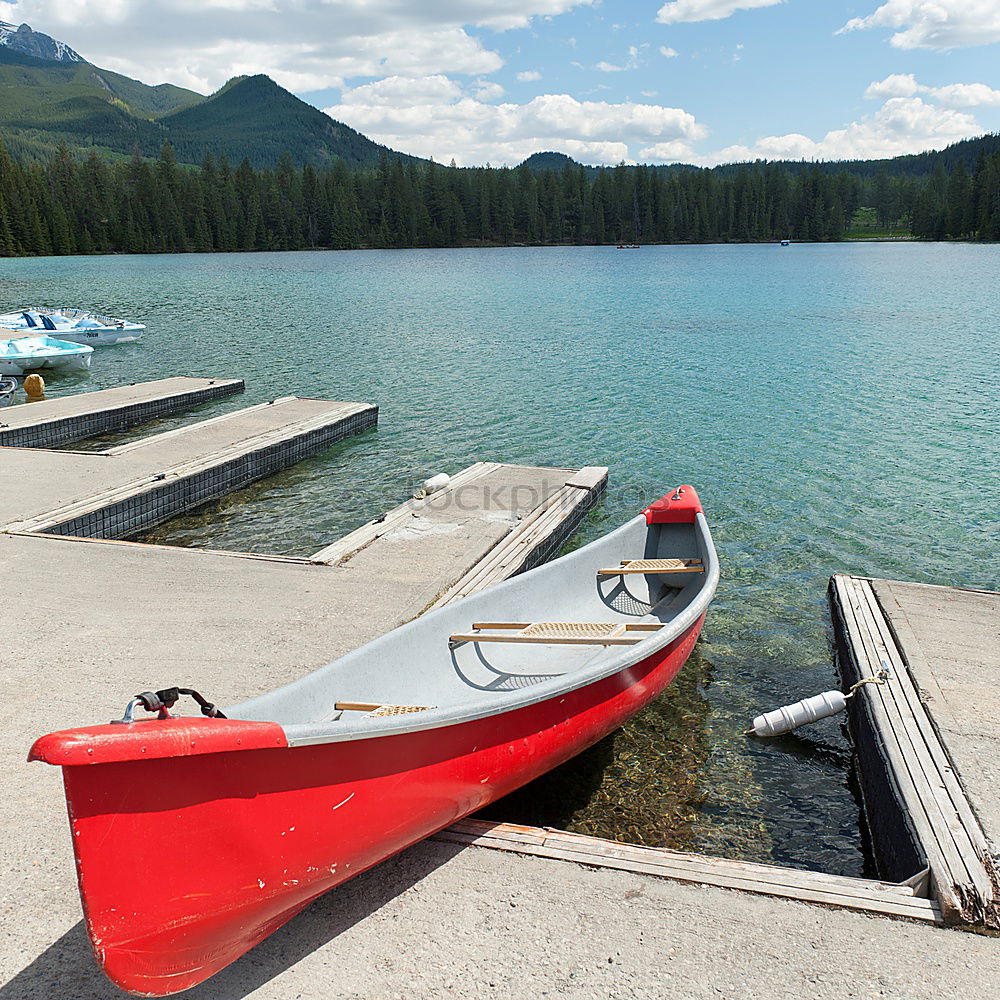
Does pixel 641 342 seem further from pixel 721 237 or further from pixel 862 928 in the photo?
pixel 721 237

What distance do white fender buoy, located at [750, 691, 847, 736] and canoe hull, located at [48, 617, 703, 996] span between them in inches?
135

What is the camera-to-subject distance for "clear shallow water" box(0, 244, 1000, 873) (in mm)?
6391

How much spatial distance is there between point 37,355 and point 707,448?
20.0 metres

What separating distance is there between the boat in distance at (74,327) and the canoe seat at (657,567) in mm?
26642

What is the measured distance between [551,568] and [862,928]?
3812 mm

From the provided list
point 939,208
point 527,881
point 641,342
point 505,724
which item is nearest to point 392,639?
point 505,724

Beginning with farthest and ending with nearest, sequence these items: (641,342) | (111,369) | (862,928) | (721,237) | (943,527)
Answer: (721,237) < (641,342) < (111,369) < (943,527) < (862,928)

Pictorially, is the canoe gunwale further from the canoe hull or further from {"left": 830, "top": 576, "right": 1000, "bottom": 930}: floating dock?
{"left": 830, "top": 576, "right": 1000, "bottom": 930}: floating dock

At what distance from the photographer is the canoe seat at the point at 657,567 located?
25.5 ft

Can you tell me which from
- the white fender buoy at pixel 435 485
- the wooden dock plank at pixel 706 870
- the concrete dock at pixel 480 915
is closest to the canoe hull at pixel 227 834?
the concrete dock at pixel 480 915

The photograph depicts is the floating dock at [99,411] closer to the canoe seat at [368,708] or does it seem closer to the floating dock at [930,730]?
the canoe seat at [368,708]

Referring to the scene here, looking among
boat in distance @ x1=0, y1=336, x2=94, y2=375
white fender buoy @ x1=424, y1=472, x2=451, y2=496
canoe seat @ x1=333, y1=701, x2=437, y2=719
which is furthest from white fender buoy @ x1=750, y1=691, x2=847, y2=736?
boat in distance @ x1=0, y1=336, x2=94, y2=375

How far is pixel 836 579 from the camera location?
8875 mm

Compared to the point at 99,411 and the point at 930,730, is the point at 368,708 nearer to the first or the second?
the point at 930,730
